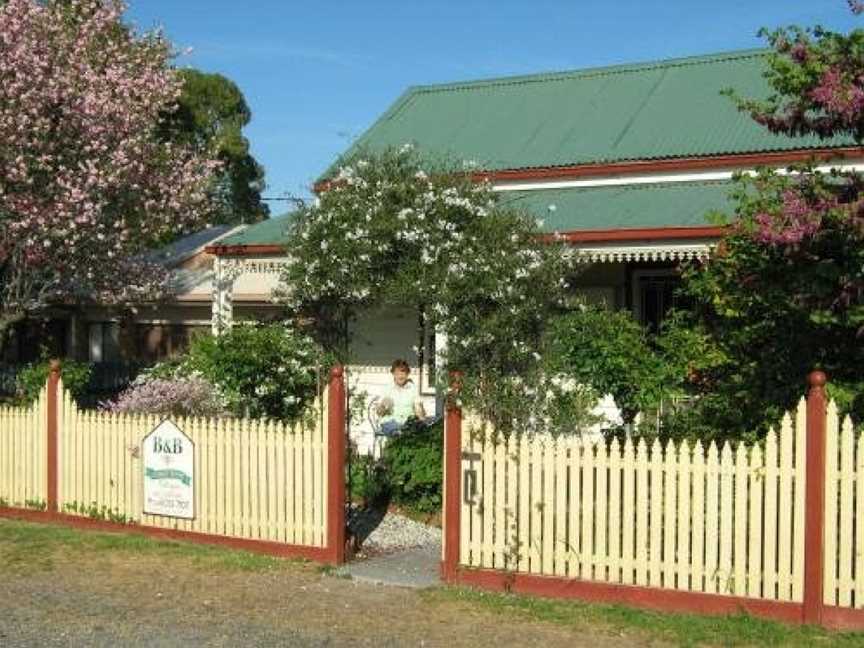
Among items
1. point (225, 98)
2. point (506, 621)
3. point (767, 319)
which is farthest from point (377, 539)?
point (225, 98)

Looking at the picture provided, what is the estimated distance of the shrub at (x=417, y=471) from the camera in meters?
10.4

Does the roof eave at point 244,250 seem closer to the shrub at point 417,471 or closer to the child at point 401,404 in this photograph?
the child at point 401,404

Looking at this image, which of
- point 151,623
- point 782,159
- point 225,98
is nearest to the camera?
point 151,623

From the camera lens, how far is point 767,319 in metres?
8.95

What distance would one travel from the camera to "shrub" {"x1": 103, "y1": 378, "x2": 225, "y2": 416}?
1103 cm

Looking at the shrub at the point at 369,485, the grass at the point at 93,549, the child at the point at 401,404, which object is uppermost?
the child at the point at 401,404

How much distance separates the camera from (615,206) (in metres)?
13.9

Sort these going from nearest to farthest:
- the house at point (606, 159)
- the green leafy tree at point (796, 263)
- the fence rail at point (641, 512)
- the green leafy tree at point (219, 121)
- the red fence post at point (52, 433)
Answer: the fence rail at point (641, 512) < the green leafy tree at point (796, 263) < the red fence post at point (52, 433) < the house at point (606, 159) < the green leafy tree at point (219, 121)

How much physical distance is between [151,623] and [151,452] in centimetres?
272

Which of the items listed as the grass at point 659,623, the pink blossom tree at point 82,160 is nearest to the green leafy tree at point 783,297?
the grass at point 659,623

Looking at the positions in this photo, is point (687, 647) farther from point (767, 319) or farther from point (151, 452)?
point (151, 452)

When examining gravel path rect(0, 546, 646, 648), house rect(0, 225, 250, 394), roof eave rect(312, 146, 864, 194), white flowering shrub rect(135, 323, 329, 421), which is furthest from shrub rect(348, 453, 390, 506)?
house rect(0, 225, 250, 394)

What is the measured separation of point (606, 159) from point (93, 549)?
8.97 m

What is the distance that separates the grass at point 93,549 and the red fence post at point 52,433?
379mm
